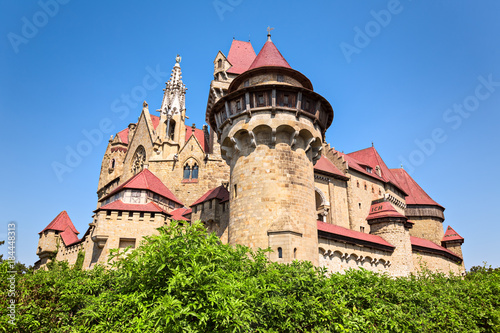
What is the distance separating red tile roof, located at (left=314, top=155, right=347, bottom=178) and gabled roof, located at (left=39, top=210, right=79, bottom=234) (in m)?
26.3

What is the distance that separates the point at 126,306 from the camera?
32.1 ft

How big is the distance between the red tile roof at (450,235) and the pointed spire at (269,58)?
106 feet

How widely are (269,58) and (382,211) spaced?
17.2m

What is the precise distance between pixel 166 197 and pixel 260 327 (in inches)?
977

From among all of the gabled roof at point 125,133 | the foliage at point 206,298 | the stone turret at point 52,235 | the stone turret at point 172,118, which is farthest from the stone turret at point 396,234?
the gabled roof at point 125,133

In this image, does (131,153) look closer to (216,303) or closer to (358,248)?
(358,248)

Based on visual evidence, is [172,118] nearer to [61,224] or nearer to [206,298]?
[61,224]

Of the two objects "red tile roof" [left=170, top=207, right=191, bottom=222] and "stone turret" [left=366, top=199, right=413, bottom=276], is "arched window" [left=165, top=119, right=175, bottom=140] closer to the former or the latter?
"red tile roof" [left=170, top=207, right=191, bottom=222]

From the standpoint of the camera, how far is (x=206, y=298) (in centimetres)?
899

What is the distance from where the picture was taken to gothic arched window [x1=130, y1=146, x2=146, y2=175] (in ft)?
145

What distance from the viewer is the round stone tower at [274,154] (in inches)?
678

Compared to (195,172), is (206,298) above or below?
below

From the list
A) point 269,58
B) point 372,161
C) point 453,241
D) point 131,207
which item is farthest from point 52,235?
point 453,241

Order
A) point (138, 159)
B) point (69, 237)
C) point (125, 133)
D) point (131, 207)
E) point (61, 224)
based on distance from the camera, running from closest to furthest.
A: point (131, 207), point (69, 237), point (61, 224), point (138, 159), point (125, 133)
